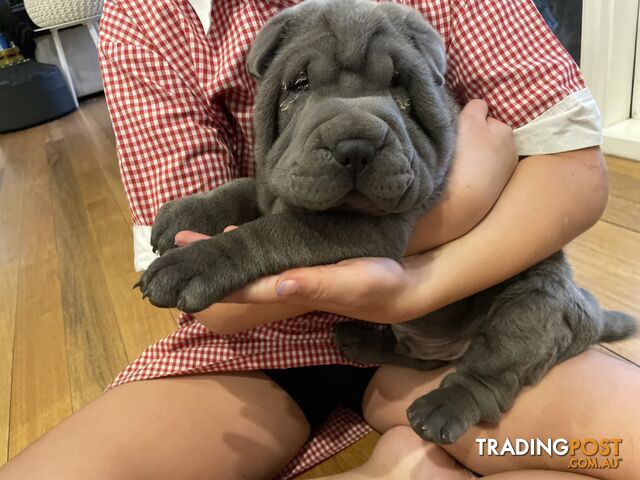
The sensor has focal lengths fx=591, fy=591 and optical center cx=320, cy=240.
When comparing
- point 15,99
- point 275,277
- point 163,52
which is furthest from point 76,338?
point 15,99

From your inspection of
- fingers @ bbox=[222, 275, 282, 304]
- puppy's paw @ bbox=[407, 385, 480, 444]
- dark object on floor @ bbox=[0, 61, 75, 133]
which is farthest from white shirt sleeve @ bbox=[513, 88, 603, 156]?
dark object on floor @ bbox=[0, 61, 75, 133]

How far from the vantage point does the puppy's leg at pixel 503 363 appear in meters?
0.81

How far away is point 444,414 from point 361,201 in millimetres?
334

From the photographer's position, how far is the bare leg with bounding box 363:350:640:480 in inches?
31.1

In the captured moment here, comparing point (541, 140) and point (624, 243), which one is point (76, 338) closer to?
point (541, 140)

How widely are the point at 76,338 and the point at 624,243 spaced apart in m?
1.35

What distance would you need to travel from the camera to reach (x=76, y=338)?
4.83 ft

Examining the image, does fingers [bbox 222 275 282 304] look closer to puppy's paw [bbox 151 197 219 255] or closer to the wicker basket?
puppy's paw [bbox 151 197 219 255]

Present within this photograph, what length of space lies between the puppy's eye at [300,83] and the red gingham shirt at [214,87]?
0.23m

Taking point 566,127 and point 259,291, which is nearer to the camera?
point 259,291

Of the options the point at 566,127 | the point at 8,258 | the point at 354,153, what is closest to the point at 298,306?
the point at 354,153

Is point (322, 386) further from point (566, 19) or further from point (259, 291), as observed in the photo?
point (566, 19)

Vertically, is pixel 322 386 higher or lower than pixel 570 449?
lower

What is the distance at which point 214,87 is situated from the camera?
94cm
